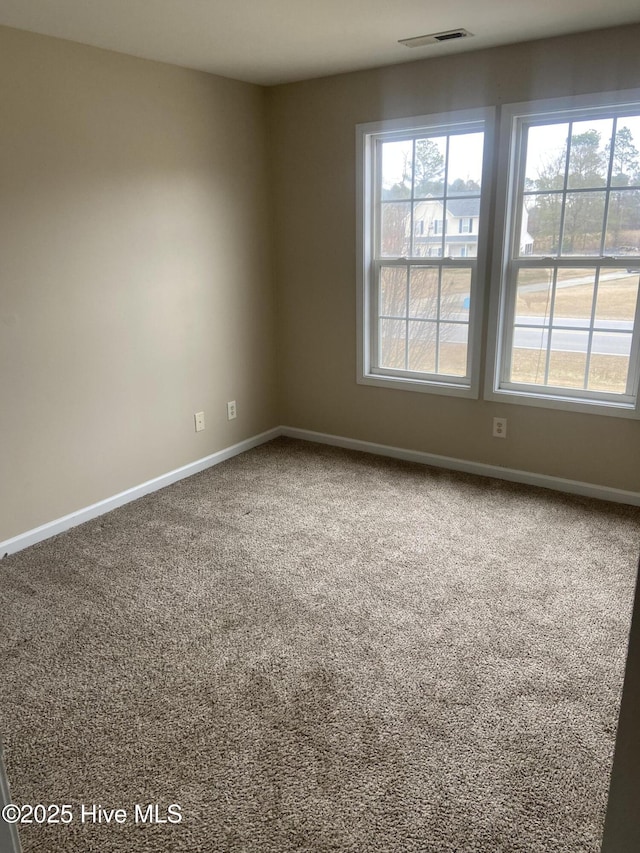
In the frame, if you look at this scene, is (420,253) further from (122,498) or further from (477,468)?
(122,498)

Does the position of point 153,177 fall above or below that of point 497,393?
above

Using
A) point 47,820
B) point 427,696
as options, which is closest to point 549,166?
point 427,696

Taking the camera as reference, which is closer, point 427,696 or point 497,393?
point 427,696

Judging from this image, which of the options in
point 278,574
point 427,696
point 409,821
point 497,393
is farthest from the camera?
point 497,393

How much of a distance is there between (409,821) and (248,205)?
362 centimetres

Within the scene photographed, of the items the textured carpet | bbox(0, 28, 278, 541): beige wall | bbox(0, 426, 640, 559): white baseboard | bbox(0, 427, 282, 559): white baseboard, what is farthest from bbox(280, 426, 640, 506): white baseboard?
bbox(0, 28, 278, 541): beige wall

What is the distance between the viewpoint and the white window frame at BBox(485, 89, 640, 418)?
124 inches

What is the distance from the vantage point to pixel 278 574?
281 cm

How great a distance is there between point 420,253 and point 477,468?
→ 1395 mm

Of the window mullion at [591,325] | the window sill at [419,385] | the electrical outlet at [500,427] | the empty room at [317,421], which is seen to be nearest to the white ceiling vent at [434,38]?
the empty room at [317,421]

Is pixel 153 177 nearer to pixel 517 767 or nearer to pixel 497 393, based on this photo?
pixel 497 393

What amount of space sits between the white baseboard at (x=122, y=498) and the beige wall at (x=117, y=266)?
0.04 m

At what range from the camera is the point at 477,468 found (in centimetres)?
392

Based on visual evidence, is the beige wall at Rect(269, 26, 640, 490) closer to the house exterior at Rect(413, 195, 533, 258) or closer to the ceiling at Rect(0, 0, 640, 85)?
the ceiling at Rect(0, 0, 640, 85)
